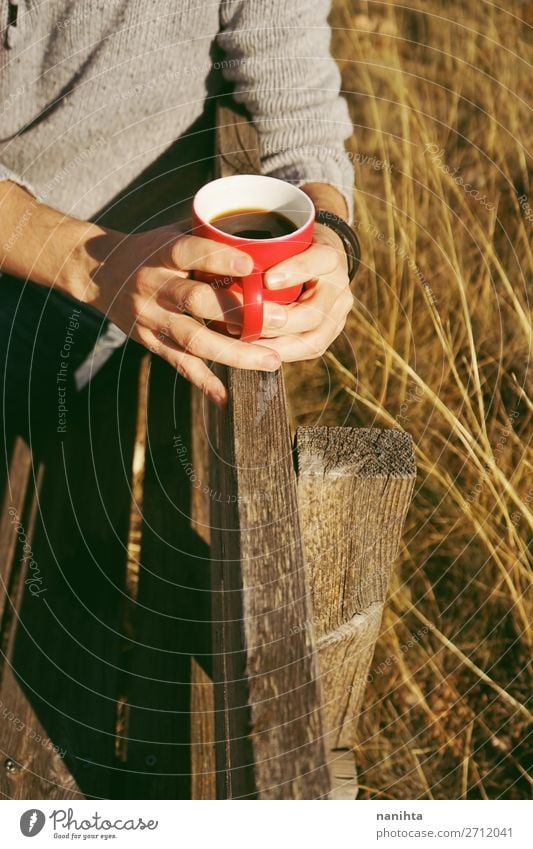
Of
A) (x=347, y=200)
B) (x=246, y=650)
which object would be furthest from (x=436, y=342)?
(x=246, y=650)

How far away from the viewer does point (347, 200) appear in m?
1.20

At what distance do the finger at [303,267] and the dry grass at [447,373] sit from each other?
15.5 inches

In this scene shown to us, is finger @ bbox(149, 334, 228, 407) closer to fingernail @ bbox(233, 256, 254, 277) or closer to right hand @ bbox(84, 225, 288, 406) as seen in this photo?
right hand @ bbox(84, 225, 288, 406)

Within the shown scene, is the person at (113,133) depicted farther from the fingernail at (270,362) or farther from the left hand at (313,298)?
the fingernail at (270,362)

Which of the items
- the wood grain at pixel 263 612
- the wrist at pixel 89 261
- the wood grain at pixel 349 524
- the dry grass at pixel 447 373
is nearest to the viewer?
the wood grain at pixel 263 612

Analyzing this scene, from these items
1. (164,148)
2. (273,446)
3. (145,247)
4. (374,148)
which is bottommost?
(273,446)

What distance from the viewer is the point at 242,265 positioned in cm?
72

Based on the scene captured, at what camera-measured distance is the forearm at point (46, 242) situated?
103 centimetres

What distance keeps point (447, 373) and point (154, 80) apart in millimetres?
829

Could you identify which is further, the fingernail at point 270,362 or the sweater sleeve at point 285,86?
the sweater sleeve at point 285,86

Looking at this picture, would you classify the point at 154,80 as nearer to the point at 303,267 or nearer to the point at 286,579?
the point at 303,267

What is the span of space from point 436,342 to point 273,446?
1.07 meters

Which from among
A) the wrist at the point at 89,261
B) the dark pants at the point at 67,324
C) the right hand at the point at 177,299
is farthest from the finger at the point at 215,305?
the dark pants at the point at 67,324

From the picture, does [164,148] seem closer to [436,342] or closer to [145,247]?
[145,247]
